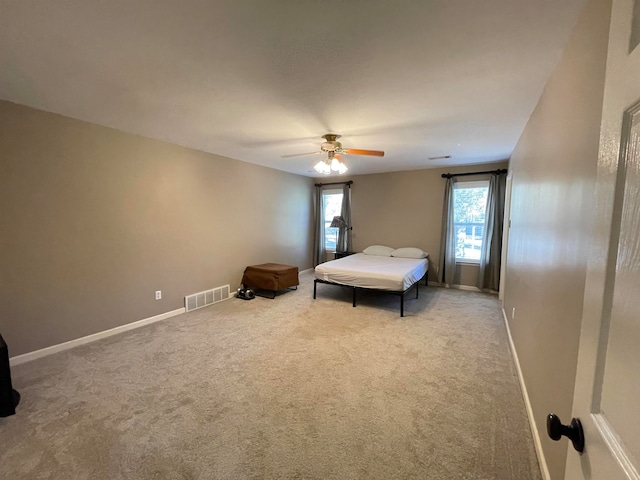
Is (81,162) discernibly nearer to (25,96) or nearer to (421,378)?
(25,96)

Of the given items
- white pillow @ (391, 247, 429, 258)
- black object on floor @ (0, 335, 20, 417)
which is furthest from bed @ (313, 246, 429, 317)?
black object on floor @ (0, 335, 20, 417)

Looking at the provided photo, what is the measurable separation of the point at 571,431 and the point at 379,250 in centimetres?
536

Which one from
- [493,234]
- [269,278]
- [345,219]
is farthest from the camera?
[345,219]

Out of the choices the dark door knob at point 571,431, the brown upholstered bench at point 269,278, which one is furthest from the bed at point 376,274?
the dark door knob at point 571,431

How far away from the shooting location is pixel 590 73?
48.6 inches

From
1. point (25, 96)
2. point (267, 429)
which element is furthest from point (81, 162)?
point (267, 429)

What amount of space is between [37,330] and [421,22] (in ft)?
13.3

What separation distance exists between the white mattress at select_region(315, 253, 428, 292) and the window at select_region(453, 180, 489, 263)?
3.00 ft

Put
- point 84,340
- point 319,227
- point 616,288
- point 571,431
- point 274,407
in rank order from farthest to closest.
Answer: point 319,227 → point 84,340 → point 274,407 → point 571,431 → point 616,288

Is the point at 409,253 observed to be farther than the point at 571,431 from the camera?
Yes

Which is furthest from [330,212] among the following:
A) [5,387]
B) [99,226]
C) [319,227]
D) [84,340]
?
[5,387]

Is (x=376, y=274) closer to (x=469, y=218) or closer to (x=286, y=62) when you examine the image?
(x=469, y=218)

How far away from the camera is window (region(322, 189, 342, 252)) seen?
6.82 metres

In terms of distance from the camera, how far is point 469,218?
5.39 m
